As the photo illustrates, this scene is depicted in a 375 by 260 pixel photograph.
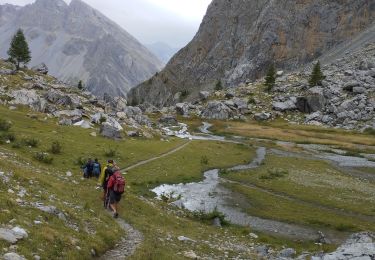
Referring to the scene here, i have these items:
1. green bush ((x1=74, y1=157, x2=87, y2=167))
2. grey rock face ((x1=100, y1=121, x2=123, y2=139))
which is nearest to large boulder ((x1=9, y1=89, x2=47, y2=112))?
grey rock face ((x1=100, y1=121, x2=123, y2=139))

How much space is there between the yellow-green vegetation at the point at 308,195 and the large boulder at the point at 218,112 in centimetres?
8631

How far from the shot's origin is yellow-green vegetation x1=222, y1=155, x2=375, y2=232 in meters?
40.6

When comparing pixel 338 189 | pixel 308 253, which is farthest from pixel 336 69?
pixel 308 253

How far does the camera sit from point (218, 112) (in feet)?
519

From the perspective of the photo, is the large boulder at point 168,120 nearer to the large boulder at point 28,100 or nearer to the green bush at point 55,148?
the large boulder at point 28,100

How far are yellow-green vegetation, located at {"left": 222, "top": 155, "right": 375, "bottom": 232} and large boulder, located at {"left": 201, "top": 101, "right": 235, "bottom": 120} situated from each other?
8631cm

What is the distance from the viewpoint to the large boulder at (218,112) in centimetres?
15700

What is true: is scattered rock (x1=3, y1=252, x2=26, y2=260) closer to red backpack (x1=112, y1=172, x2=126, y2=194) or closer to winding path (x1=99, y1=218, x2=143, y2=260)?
winding path (x1=99, y1=218, x2=143, y2=260)

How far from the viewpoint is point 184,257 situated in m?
23.1

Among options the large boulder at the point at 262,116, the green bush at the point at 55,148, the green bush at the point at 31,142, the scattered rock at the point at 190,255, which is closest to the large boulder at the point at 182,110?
the large boulder at the point at 262,116

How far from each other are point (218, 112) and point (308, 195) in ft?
358

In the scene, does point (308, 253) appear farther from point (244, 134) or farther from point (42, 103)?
point (244, 134)

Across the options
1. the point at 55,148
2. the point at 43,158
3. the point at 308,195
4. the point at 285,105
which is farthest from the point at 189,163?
the point at 285,105

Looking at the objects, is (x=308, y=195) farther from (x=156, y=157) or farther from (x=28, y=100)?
(x=28, y=100)
